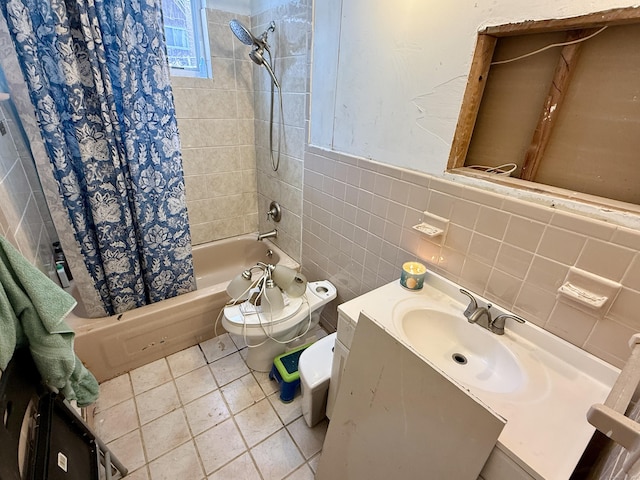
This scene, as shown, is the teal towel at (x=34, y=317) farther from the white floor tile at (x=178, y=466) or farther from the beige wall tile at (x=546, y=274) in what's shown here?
the beige wall tile at (x=546, y=274)

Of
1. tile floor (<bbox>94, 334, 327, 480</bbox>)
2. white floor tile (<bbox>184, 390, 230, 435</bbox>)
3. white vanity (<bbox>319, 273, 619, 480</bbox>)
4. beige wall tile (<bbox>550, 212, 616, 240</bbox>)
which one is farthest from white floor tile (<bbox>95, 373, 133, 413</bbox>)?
beige wall tile (<bbox>550, 212, 616, 240</bbox>)

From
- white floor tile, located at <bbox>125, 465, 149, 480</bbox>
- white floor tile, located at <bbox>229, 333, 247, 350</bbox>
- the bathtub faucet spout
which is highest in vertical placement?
the bathtub faucet spout

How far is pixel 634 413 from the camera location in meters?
0.59

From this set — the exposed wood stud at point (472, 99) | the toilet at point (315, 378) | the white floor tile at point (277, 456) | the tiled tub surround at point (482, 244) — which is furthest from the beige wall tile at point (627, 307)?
the white floor tile at point (277, 456)

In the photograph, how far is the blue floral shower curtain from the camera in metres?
1.17

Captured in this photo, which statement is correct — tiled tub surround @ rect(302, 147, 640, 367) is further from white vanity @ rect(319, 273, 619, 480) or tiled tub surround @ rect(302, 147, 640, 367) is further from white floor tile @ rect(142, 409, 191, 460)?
white floor tile @ rect(142, 409, 191, 460)

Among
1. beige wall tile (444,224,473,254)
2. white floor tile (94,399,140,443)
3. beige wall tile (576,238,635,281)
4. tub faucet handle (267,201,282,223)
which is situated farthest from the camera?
tub faucet handle (267,201,282,223)

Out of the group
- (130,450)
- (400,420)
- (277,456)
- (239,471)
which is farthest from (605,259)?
(130,450)

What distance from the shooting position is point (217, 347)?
1.90 meters

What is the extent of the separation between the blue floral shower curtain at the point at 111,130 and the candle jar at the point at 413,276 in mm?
1263

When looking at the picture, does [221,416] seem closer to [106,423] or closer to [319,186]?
[106,423]

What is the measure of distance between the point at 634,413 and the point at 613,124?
706 mm

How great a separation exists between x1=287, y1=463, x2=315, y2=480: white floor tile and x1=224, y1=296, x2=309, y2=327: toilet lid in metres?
0.65

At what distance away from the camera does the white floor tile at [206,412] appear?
4.80 ft
